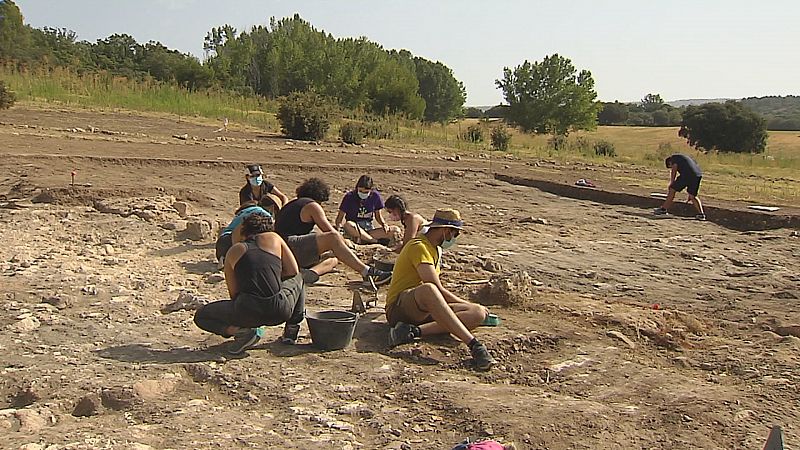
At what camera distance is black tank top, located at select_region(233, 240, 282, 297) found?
536 centimetres

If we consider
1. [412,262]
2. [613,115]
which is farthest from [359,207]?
[613,115]

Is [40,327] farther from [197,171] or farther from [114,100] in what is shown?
[114,100]

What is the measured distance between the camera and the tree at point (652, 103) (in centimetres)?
10266

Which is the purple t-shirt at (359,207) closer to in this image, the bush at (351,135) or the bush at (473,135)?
the bush at (351,135)

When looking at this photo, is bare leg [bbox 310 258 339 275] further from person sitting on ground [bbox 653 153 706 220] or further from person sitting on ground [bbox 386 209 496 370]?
person sitting on ground [bbox 653 153 706 220]

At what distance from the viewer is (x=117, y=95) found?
26.3 meters

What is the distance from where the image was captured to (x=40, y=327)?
5738 mm

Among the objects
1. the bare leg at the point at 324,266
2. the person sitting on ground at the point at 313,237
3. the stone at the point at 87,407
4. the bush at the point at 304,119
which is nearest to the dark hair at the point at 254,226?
the stone at the point at 87,407

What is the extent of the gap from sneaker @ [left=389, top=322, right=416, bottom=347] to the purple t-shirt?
3742mm

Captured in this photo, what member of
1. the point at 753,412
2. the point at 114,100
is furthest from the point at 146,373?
the point at 114,100

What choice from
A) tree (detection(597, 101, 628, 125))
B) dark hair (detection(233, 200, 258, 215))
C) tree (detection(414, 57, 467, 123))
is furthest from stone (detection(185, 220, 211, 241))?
tree (detection(597, 101, 628, 125))

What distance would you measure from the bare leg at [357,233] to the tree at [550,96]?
4909 centimetres

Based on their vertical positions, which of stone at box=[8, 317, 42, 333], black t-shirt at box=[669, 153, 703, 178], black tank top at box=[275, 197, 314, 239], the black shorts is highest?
black t-shirt at box=[669, 153, 703, 178]

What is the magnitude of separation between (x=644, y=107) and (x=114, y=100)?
8960 centimetres
